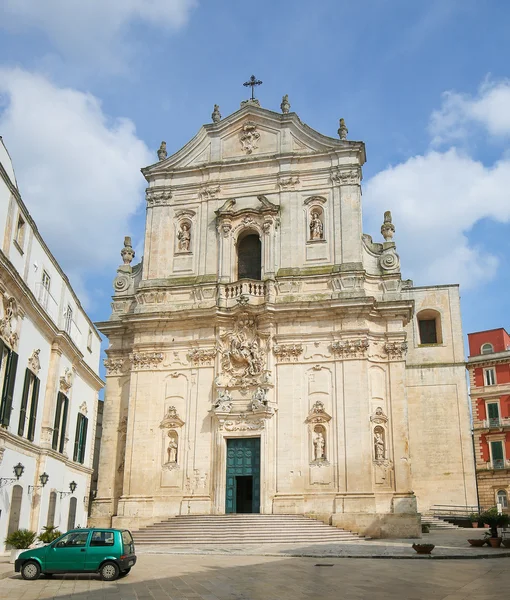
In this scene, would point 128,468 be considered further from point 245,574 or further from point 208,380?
point 245,574

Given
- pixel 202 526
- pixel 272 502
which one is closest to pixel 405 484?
pixel 272 502

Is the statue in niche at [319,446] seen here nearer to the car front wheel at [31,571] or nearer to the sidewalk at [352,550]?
the sidewalk at [352,550]

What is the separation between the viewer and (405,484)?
87.0 feet

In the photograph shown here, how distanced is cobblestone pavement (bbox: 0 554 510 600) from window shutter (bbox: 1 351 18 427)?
6.41 m

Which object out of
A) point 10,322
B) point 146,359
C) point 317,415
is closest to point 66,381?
point 146,359

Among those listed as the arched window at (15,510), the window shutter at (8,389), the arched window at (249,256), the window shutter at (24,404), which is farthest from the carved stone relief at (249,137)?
the arched window at (15,510)

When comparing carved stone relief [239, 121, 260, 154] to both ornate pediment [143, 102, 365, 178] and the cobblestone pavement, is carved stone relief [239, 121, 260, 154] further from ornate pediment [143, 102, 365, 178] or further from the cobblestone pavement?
the cobblestone pavement

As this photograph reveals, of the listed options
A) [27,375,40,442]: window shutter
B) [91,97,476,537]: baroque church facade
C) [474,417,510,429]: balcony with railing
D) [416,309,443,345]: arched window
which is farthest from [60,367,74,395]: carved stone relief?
[474,417,510,429]: balcony with railing

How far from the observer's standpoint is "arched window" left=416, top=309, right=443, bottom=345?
39.9m

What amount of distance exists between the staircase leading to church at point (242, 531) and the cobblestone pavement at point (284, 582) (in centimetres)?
539

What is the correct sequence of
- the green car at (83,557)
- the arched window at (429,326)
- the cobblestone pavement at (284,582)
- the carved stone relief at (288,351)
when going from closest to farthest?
the cobblestone pavement at (284,582)
the green car at (83,557)
the carved stone relief at (288,351)
the arched window at (429,326)

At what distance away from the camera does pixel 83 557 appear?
49.3 ft

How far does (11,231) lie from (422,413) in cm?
2440

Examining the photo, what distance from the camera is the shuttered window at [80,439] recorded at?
30302 mm
